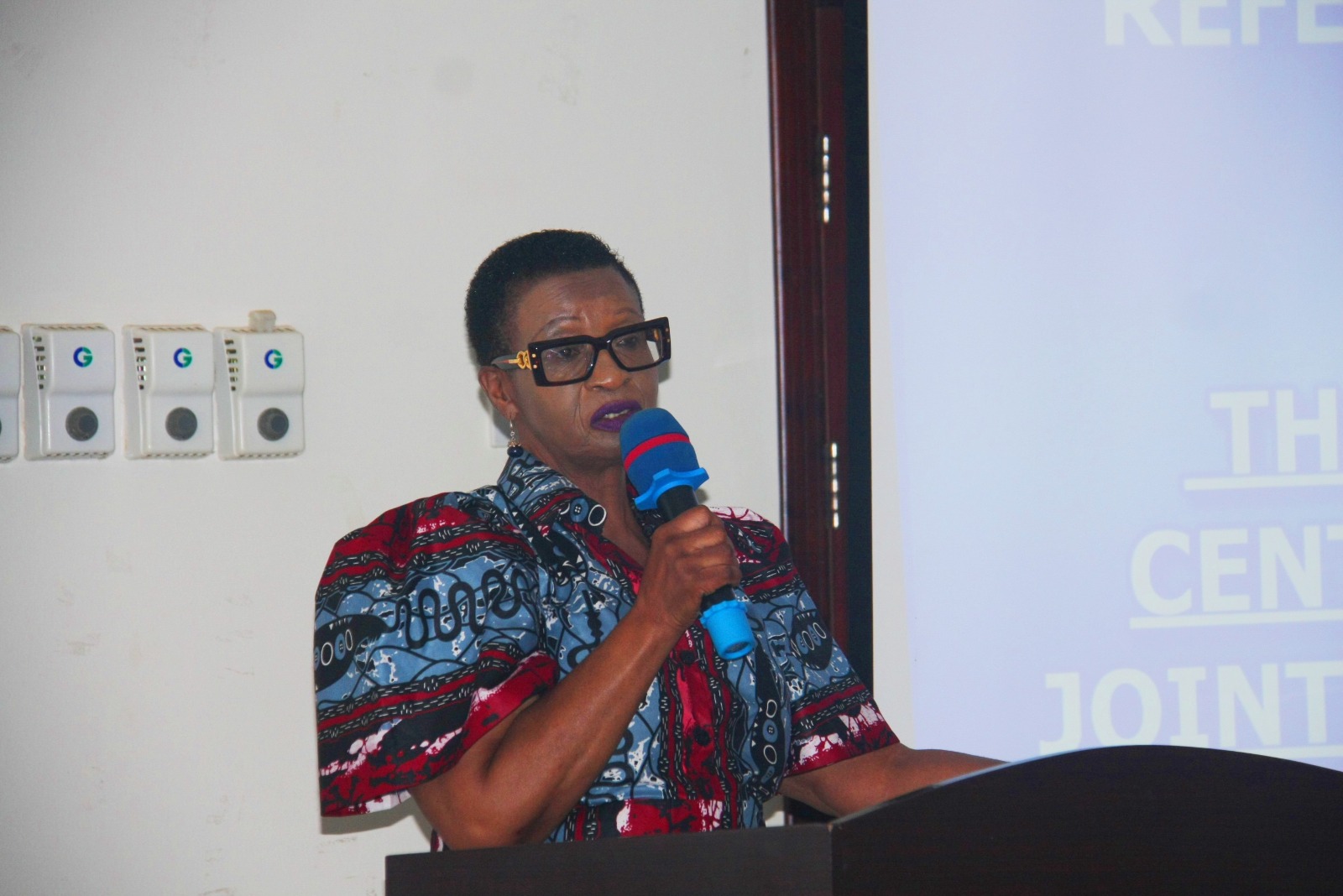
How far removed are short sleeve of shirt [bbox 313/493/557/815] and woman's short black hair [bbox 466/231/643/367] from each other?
280 millimetres

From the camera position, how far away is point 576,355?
140 cm

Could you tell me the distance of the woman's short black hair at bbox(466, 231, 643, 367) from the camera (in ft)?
4.81

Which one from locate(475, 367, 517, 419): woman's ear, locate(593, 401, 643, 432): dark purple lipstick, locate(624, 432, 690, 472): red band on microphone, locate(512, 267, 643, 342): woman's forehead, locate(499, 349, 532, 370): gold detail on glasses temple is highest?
locate(512, 267, 643, 342): woman's forehead

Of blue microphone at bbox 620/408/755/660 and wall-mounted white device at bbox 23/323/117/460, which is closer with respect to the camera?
blue microphone at bbox 620/408/755/660

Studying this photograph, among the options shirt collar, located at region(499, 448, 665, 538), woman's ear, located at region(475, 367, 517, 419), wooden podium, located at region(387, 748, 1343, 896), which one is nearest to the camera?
wooden podium, located at region(387, 748, 1343, 896)

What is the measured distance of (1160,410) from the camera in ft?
6.38

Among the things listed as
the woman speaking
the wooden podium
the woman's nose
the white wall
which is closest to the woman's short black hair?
the woman speaking

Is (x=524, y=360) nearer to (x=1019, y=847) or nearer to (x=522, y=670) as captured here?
(x=522, y=670)

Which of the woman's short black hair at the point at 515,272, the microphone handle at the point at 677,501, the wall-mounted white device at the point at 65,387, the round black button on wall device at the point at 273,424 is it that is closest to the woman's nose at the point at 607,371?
the woman's short black hair at the point at 515,272

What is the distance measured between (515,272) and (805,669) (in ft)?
2.05

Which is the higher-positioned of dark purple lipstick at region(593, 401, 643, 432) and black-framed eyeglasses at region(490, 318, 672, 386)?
black-framed eyeglasses at region(490, 318, 672, 386)

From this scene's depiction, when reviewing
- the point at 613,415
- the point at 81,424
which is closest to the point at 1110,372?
the point at 613,415

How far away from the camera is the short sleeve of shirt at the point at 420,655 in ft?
3.89

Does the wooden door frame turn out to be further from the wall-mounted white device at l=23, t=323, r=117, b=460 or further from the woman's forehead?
the wall-mounted white device at l=23, t=323, r=117, b=460
